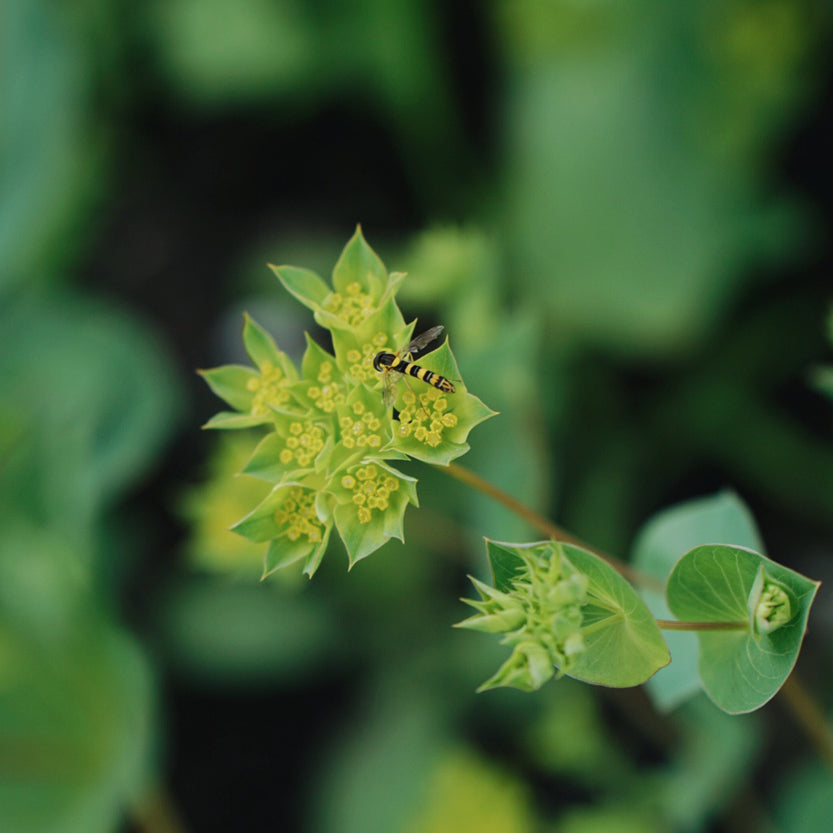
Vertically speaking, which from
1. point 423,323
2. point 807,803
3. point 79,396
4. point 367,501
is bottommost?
point 807,803

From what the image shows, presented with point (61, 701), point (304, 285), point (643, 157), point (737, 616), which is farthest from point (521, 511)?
point (61, 701)

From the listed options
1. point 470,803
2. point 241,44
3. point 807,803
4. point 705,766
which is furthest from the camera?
point 241,44

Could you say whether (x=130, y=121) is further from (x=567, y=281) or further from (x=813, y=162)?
(x=813, y=162)

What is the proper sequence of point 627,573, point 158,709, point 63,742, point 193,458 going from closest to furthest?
point 627,573, point 63,742, point 158,709, point 193,458

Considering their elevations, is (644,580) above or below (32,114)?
below

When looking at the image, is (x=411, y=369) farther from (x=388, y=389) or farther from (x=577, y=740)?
(x=577, y=740)

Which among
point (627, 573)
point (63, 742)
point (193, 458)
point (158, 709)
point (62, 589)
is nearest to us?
point (627, 573)

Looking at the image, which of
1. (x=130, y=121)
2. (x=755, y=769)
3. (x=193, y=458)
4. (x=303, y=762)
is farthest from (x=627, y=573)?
(x=130, y=121)
